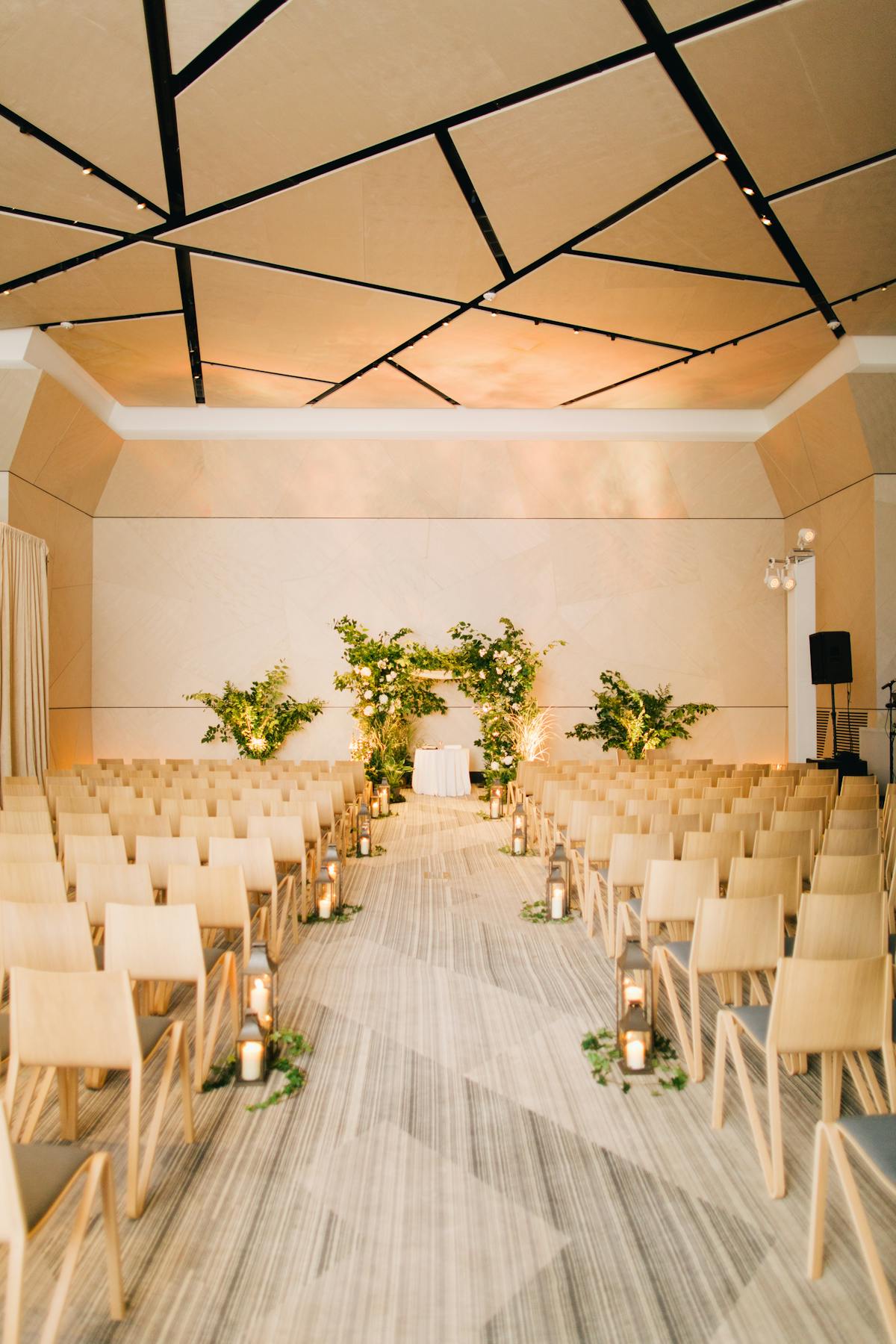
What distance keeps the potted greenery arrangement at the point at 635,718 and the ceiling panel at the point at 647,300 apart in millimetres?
5640

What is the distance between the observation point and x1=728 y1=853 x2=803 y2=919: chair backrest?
150 inches

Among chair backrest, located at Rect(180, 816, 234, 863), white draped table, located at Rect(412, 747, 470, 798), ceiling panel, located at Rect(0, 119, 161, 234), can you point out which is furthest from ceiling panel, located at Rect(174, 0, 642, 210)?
white draped table, located at Rect(412, 747, 470, 798)

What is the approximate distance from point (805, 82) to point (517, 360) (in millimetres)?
5171

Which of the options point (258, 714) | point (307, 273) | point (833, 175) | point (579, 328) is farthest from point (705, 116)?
point (258, 714)

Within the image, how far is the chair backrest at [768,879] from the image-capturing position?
3.80m

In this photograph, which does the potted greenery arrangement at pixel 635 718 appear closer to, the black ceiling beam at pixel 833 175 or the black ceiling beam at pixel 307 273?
the black ceiling beam at pixel 307 273

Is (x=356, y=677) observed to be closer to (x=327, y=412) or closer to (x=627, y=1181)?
(x=327, y=412)

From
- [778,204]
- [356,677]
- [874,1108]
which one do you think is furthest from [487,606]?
[874,1108]

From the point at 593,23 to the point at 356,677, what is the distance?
8.25 m

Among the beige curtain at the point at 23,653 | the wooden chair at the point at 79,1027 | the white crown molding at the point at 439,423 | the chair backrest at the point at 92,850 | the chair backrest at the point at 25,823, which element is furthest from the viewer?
the white crown molding at the point at 439,423

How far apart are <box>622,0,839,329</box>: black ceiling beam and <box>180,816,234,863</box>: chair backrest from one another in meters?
5.41

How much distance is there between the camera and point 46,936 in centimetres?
294

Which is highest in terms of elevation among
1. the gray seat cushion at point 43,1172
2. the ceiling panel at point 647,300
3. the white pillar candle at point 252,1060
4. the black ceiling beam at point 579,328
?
the black ceiling beam at point 579,328

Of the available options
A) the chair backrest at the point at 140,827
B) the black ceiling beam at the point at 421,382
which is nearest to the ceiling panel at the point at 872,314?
the black ceiling beam at the point at 421,382
